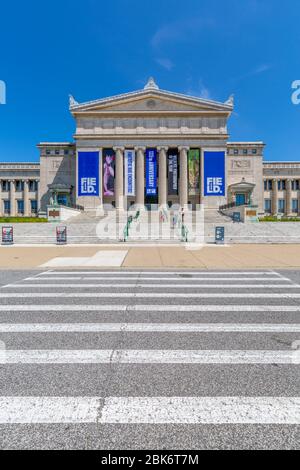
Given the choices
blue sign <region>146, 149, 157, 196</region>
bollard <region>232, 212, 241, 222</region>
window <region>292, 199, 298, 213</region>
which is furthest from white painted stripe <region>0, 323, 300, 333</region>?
window <region>292, 199, 298, 213</region>

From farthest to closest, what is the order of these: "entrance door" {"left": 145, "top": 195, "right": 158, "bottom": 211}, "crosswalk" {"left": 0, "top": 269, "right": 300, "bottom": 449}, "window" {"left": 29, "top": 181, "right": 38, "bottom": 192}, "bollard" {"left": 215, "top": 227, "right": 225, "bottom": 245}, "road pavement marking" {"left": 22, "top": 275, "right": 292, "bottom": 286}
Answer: "window" {"left": 29, "top": 181, "right": 38, "bottom": 192} < "entrance door" {"left": 145, "top": 195, "right": 158, "bottom": 211} < "bollard" {"left": 215, "top": 227, "right": 225, "bottom": 245} < "road pavement marking" {"left": 22, "top": 275, "right": 292, "bottom": 286} < "crosswalk" {"left": 0, "top": 269, "right": 300, "bottom": 449}

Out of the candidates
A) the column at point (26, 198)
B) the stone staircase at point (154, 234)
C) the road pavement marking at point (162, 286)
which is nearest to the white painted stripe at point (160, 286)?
the road pavement marking at point (162, 286)

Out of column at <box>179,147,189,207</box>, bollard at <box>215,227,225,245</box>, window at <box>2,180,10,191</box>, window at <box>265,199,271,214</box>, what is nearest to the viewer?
bollard at <box>215,227,225,245</box>

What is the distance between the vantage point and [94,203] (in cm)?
5006

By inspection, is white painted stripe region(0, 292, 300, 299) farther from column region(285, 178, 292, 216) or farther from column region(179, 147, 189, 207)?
column region(285, 178, 292, 216)

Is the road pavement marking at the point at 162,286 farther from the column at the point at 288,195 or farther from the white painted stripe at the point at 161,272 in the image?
the column at the point at 288,195

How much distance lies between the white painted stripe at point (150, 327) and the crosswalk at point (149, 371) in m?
0.02

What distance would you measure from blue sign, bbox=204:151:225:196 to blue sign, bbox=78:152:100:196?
19.6 meters

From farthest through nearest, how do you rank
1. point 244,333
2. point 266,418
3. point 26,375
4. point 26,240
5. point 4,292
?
1. point 26,240
2. point 4,292
3. point 244,333
4. point 26,375
5. point 266,418

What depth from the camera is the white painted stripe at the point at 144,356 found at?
384 cm

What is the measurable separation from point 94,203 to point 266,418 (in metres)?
49.2

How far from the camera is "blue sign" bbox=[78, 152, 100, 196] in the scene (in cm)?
4919
